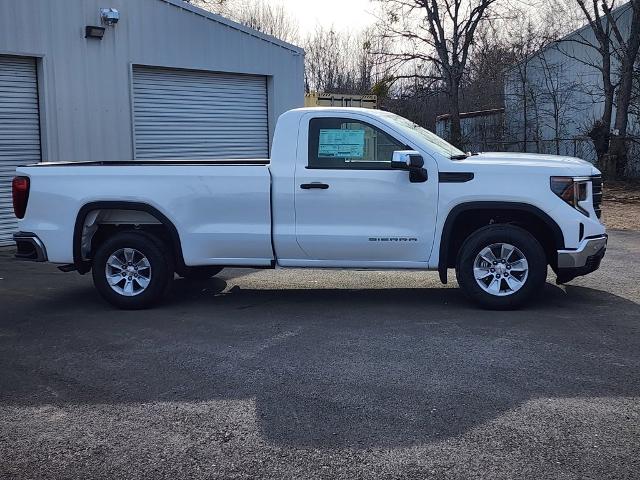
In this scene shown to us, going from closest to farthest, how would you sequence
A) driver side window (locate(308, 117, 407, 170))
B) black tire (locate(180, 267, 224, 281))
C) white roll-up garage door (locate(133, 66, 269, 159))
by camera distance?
driver side window (locate(308, 117, 407, 170)), black tire (locate(180, 267, 224, 281)), white roll-up garage door (locate(133, 66, 269, 159))

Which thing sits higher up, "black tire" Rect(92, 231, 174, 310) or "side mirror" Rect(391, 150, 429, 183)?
"side mirror" Rect(391, 150, 429, 183)

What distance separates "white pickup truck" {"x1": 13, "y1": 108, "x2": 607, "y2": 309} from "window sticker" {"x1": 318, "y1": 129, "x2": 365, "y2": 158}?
0.01m

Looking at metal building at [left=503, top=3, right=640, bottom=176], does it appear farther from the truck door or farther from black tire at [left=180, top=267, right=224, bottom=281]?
the truck door

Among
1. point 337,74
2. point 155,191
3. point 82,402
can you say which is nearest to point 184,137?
point 155,191

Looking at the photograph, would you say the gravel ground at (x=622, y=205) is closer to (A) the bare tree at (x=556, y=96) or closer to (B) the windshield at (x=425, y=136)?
(B) the windshield at (x=425, y=136)

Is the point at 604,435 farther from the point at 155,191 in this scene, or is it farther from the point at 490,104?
the point at 490,104

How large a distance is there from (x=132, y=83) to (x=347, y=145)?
7565 mm

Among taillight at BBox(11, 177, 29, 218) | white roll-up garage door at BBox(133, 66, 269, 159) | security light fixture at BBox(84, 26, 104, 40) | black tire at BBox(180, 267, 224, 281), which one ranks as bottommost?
black tire at BBox(180, 267, 224, 281)

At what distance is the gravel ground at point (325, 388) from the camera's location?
3.95 m

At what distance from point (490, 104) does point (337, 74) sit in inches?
477

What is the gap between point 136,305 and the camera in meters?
7.79

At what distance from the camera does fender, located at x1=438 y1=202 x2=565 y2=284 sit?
23.2 feet

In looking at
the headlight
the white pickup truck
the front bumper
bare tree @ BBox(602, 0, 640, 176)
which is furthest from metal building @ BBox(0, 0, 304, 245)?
bare tree @ BBox(602, 0, 640, 176)

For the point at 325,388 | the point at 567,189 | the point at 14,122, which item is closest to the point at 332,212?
the point at 567,189
